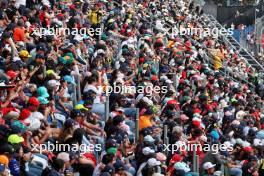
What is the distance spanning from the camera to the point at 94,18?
23891 mm

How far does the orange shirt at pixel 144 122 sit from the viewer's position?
14266 mm

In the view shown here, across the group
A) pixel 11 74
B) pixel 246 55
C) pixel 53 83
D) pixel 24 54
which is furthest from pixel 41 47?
pixel 246 55

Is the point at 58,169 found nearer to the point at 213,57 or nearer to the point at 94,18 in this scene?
the point at 94,18

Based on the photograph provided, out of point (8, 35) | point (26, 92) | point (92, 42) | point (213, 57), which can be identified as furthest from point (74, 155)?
point (213, 57)

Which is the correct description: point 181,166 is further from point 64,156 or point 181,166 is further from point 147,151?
point 64,156

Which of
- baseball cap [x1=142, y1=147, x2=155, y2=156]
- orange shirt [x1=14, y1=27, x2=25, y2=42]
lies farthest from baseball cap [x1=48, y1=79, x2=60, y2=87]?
orange shirt [x1=14, y1=27, x2=25, y2=42]

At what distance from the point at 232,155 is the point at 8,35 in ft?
16.5

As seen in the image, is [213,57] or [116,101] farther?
[213,57]

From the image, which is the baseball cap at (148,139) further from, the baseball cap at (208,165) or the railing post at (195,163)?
the baseball cap at (208,165)

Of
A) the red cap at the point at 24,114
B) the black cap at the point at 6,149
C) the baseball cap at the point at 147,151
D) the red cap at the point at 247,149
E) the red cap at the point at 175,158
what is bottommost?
the red cap at the point at 247,149

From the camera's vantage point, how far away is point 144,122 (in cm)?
1445

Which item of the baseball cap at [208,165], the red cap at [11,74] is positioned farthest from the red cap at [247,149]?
the red cap at [11,74]

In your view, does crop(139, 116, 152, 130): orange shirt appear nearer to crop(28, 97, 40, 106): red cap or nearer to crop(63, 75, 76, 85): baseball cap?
crop(63, 75, 76, 85): baseball cap

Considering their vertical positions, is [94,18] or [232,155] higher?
[94,18]
